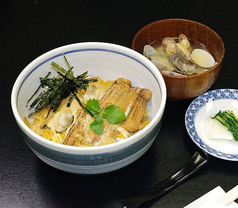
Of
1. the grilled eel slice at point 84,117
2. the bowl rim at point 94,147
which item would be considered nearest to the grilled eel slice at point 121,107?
the grilled eel slice at point 84,117

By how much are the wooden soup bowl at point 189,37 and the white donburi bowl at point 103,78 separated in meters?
0.13

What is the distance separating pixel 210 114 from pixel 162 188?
1.45ft

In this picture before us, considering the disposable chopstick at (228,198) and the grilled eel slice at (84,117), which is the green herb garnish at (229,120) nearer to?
the disposable chopstick at (228,198)

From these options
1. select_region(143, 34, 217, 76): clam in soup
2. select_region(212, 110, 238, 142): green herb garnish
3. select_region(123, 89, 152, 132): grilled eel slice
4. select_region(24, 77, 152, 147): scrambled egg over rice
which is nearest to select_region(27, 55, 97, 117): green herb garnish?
select_region(24, 77, 152, 147): scrambled egg over rice

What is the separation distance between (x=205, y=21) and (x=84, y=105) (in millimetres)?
1063

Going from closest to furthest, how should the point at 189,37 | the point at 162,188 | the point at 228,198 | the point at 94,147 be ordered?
1. the point at 94,147
2. the point at 228,198
3. the point at 162,188
4. the point at 189,37

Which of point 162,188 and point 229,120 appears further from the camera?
point 229,120

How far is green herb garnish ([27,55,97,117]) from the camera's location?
141 centimetres

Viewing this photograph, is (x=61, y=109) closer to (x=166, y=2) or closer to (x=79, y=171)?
(x=79, y=171)

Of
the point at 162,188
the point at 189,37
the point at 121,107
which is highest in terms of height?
the point at 189,37

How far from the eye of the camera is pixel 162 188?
1.28m

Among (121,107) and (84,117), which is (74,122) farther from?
(121,107)

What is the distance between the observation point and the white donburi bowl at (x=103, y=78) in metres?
1.10

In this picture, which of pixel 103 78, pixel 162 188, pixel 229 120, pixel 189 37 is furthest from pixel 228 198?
pixel 189 37
